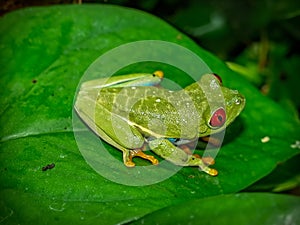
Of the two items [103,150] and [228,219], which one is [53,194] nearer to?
[103,150]

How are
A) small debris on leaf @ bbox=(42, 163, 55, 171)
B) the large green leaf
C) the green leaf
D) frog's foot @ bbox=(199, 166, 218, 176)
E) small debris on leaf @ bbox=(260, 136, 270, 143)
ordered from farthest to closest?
small debris on leaf @ bbox=(260, 136, 270, 143) < frog's foot @ bbox=(199, 166, 218, 176) < small debris on leaf @ bbox=(42, 163, 55, 171) < the large green leaf < the green leaf

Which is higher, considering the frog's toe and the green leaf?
the green leaf

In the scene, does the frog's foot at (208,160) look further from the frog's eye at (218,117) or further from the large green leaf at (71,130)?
the frog's eye at (218,117)

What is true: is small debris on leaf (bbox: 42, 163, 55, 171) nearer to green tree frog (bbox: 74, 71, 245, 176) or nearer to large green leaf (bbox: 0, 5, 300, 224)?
large green leaf (bbox: 0, 5, 300, 224)

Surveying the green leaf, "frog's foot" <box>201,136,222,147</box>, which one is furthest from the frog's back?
the green leaf

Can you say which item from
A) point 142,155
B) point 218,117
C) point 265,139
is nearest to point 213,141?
point 218,117

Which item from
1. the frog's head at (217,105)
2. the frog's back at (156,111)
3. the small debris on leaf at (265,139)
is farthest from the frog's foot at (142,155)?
the small debris on leaf at (265,139)

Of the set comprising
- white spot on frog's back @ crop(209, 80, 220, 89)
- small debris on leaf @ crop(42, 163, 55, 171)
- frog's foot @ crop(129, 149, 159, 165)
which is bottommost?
small debris on leaf @ crop(42, 163, 55, 171)

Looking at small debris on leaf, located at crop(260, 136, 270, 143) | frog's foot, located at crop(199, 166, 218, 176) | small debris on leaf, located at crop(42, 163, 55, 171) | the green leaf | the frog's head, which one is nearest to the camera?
the green leaf
